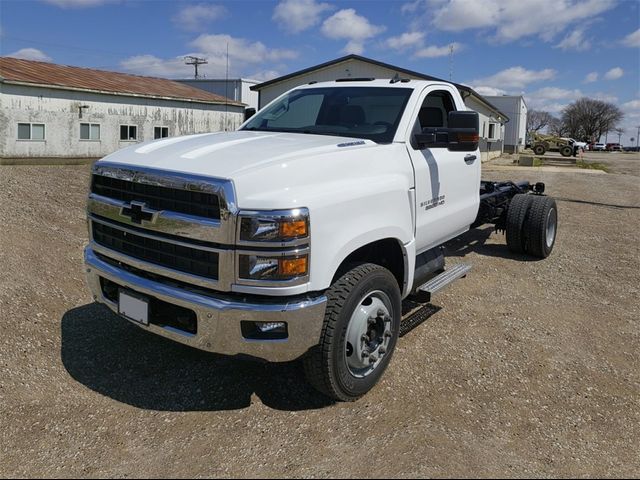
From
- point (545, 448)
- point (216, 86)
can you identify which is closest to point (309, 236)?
point (545, 448)

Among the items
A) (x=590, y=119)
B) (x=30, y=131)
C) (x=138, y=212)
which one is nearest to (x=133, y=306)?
(x=138, y=212)

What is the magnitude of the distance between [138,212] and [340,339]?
1423 millimetres

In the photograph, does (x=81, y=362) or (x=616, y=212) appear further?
(x=616, y=212)

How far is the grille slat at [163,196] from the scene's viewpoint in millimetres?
2876

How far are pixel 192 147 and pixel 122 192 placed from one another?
520mm

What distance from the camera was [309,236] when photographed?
2.86 meters

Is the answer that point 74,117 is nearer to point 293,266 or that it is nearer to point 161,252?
point 161,252

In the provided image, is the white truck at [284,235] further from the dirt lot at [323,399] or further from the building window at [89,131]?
the building window at [89,131]

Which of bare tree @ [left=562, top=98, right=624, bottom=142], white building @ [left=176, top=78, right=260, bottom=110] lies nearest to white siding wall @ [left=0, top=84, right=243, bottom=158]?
white building @ [left=176, top=78, right=260, bottom=110]

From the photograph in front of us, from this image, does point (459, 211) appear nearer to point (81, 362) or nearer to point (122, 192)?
point (122, 192)

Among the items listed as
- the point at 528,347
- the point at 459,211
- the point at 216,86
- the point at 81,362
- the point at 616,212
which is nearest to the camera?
the point at 81,362

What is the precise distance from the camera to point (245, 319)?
2.86 meters

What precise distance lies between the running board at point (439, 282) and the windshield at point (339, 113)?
1.23 m

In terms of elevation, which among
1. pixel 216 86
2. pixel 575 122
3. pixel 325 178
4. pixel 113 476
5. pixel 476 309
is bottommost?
pixel 113 476
